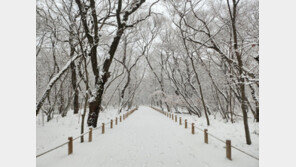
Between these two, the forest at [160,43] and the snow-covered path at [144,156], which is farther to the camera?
the forest at [160,43]

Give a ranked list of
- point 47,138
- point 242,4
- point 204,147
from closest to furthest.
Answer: point 204,147 → point 47,138 → point 242,4

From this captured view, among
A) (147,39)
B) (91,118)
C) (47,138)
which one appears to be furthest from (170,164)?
(147,39)

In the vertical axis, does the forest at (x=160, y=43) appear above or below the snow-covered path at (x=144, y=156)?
above

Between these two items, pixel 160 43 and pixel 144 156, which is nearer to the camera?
pixel 144 156

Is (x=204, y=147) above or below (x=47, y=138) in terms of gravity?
above

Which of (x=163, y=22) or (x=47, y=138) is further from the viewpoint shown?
(x=163, y=22)

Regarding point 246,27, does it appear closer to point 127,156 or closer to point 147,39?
point 127,156

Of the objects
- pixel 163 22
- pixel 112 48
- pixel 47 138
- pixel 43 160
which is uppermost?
pixel 163 22

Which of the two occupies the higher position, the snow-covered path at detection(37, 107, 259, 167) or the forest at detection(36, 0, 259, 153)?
the forest at detection(36, 0, 259, 153)

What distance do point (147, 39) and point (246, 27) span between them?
46.0 feet

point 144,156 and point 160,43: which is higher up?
point 160,43

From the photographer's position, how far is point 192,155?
5.68 metres

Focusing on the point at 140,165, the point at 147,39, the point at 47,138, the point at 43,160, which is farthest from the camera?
the point at 147,39

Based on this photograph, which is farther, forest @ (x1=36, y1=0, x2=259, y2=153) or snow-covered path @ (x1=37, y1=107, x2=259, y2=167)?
forest @ (x1=36, y1=0, x2=259, y2=153)
